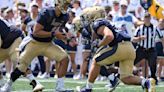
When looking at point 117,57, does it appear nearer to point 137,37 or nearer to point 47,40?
point 47,40

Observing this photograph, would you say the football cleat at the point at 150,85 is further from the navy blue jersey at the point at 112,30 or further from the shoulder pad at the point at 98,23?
the shoulder pad at the point at 98,23

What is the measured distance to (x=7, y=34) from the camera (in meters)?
9.48

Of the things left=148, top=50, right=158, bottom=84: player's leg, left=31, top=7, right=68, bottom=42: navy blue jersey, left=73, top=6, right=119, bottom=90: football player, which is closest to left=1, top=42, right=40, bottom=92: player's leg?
left=31, top=7, right=68, bottom=42: navy blue jersey

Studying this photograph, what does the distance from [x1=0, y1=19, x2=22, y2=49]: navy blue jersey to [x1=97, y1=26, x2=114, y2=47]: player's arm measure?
1.81 meters

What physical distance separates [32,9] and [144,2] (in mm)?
2917

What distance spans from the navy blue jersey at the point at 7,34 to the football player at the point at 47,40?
0.26 m

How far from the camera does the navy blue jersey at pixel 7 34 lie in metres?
9.45

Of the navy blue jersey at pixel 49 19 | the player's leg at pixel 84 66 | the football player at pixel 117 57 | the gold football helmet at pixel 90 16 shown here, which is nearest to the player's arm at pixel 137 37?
the player's leg at pixel 84 66

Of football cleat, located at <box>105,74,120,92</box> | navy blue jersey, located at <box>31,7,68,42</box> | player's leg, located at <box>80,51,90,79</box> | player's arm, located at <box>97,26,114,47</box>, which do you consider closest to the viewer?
player's arm, located at <box>97,26,114,47</box>

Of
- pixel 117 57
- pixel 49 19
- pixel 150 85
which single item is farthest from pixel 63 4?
pixel 150 85

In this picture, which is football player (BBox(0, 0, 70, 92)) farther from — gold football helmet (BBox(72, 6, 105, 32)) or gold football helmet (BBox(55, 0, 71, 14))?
gold football helmet (BBox(72, 6, 105, 32))

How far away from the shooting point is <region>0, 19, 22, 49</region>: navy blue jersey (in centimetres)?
945

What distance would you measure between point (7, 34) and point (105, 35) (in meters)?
2.01

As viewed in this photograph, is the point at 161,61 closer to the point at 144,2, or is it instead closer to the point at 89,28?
the point at 144,2
